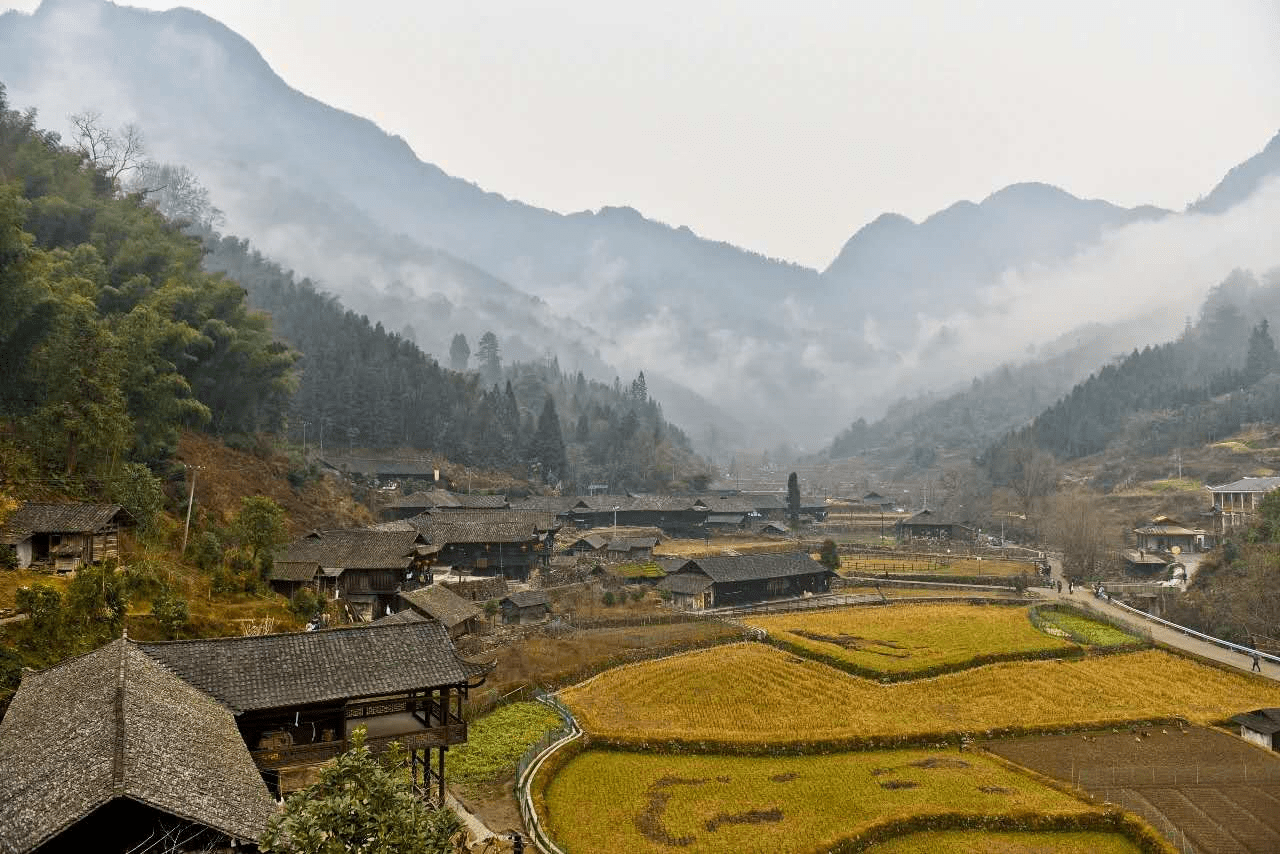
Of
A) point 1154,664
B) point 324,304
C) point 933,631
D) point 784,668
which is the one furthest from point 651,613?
point 324,304

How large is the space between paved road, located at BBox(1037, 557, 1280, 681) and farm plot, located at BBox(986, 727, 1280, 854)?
51.3 ft

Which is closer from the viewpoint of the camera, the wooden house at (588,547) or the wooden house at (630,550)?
the wooden house at (630,550)

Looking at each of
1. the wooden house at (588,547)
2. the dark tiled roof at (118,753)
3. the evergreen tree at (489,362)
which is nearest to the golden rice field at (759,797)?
the dark tiled roof at (118,753)

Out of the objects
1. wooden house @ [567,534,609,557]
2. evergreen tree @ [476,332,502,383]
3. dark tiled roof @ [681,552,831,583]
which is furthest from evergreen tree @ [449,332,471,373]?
dark tiled roof @ [681,552,831,583]

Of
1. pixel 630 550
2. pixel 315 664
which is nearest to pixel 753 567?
pixel 630 550

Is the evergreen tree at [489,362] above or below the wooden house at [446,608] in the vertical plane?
above

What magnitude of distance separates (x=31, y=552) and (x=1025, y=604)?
72.2 meters

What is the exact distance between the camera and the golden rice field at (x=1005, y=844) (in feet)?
80.5

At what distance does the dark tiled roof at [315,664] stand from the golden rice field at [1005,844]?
15797 mm

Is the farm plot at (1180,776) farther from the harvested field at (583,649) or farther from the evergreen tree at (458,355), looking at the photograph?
the evergreen tree at (458,355)

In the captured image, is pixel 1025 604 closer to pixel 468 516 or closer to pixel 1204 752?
pixel 1204 752

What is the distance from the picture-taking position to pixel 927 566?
286 feet

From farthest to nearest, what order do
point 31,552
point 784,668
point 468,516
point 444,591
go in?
point 468,516 → point 444,591 → point 784,668 → point 31,552

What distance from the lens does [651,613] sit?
60781 mm
